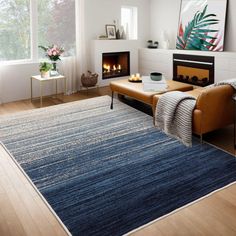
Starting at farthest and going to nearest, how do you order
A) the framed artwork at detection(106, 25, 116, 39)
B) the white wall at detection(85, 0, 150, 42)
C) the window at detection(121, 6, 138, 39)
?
the window at detection(121, 6, 138, 39) < the framed artwork at detection(106, 25, 116, 39) < the white wall at detection(85, 0, 150, 42)

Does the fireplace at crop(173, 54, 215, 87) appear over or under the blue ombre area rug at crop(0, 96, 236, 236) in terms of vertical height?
over

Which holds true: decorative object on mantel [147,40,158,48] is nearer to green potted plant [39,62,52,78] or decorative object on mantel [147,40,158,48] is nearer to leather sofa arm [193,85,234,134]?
green potted plant [39,62,52,78]

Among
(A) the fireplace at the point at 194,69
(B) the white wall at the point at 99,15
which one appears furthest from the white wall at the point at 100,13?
(A) the fireplace at the point at 194,69

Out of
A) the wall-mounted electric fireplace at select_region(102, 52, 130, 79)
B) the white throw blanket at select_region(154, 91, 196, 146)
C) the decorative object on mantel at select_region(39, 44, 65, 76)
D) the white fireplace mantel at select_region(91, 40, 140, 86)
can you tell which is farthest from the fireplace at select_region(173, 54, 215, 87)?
the decorative object on mantel at select_region(39, 44, 65, 76)

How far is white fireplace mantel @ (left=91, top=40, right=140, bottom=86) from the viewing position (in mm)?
6082

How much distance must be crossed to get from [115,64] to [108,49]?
1.91 feet

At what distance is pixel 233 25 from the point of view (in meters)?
5.29

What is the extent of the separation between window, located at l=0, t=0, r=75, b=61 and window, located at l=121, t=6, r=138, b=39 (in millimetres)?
1486

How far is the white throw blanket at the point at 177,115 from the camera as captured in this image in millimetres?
3332

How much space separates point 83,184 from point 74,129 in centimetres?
139

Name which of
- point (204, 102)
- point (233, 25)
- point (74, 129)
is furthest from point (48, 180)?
point (233, 25)

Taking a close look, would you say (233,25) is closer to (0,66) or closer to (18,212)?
(0,66)

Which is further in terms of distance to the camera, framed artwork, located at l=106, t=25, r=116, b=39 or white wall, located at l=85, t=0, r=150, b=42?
framed artwork, located at l=106, t=25, r=116, b=39

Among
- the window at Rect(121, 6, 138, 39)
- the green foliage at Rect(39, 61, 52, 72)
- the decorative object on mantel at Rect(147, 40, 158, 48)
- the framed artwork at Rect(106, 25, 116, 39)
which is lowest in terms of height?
the green foliage at Rect(39, 61, 52, 72)
